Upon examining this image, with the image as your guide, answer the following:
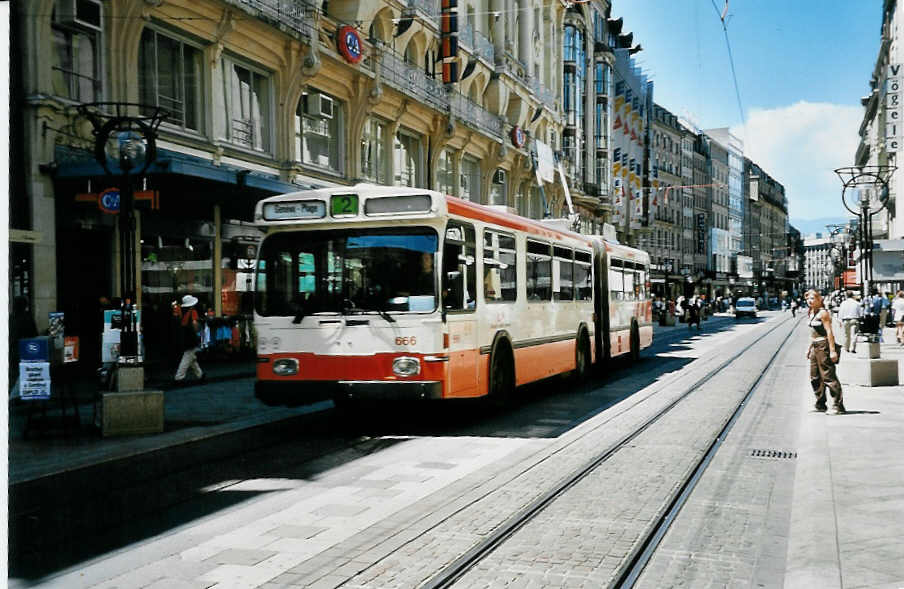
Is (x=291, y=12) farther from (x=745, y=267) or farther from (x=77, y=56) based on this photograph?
(x=745, y=267)

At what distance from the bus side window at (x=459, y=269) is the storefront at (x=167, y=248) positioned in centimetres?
678

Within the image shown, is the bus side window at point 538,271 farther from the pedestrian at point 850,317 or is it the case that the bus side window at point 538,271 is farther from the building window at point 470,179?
the building window at point 470,179

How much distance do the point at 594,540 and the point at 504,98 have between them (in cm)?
3875

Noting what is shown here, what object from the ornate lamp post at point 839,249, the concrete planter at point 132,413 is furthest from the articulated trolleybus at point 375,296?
the ornate lamp post at point 839,249

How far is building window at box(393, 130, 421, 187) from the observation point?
3297cm

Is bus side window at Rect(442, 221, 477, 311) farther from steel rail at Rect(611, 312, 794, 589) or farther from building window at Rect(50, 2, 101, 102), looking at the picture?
building window at Rect(50, 2, 101, 102)

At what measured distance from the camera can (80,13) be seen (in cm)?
1794

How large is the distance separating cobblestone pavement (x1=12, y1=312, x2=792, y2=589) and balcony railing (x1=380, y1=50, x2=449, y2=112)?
21527 mm

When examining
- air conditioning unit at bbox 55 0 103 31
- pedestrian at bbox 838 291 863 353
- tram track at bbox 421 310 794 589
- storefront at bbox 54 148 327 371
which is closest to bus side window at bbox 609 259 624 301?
storefront at bbox 54 148 327 371

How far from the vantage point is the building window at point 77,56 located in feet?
57.5

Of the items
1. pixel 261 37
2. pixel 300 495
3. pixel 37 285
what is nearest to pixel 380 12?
pixel 261 37

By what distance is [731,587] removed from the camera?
5.29 meters

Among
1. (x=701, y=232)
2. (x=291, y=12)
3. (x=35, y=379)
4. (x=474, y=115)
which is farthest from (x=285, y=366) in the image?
(x=701, y=232)

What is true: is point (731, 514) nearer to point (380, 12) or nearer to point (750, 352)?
point (750, 352)
